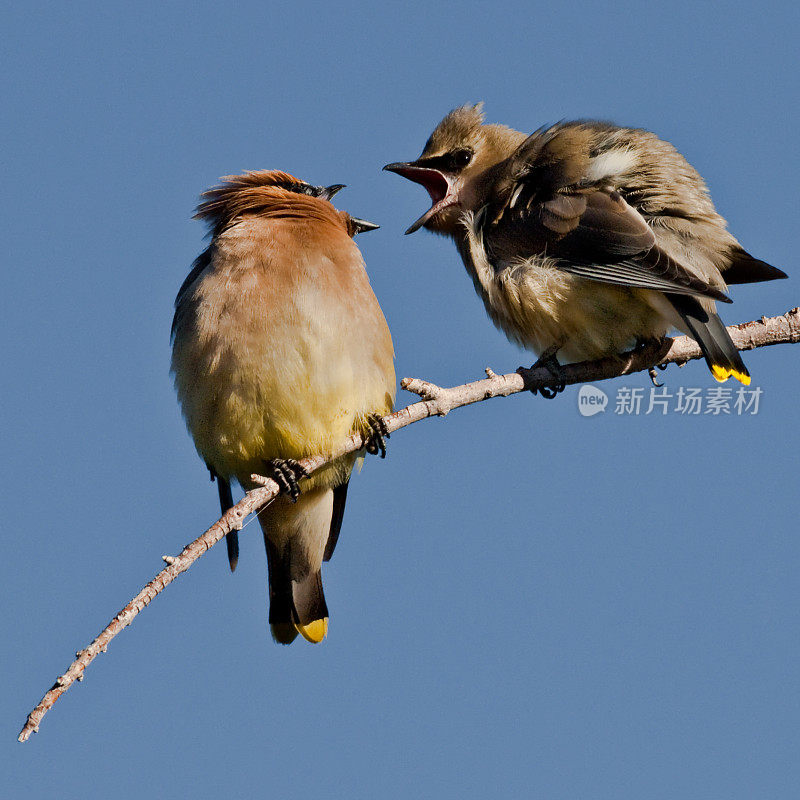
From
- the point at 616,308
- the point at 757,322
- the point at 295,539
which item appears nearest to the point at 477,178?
the point at 616,308

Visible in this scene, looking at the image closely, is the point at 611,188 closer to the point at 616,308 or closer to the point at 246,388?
the point at 616,308

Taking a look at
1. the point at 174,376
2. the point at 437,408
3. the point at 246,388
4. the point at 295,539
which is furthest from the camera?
the point at 295,539

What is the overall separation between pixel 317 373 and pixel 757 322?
206 cm

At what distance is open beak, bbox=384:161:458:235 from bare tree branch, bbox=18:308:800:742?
1.42 m

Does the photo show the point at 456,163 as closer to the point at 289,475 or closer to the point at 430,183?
the point at 430,183

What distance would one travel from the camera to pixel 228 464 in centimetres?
542

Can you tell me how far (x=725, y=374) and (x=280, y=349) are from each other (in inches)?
77.2

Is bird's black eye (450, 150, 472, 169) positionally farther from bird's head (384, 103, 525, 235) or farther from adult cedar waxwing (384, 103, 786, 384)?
adult cedar waxwing (384, 103, 786, 384)

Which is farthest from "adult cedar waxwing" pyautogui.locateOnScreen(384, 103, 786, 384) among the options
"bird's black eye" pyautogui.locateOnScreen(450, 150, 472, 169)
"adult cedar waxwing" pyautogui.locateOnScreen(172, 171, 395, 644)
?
"adult cedar waxwing" pyautogui.locateOnScreen(172, 171, 395, 644)

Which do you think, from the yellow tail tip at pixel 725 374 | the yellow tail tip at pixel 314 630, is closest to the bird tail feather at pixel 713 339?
the yellow tail tip at pixel 725 374

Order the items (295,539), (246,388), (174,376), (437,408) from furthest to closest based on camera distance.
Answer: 1. (295,539)
2. (174,376)
3. (246,388)
4. (437,408)

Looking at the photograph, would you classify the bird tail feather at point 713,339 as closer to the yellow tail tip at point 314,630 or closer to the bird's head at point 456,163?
the bird's head at point 456,163

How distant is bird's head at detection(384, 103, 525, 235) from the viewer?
20.4 ft

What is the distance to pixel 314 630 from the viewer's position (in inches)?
237
